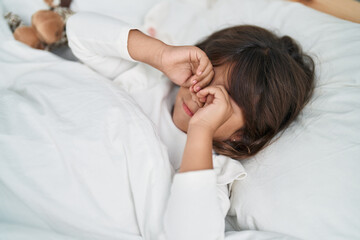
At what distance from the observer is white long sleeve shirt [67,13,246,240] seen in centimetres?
55

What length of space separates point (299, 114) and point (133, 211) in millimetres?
541

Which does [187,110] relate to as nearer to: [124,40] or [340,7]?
[124,40]

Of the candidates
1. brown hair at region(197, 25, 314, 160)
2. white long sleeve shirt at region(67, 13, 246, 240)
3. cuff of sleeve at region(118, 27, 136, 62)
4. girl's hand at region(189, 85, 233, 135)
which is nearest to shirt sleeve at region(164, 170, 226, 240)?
white long sleeve shirt at region(67, 13, 246, 240)

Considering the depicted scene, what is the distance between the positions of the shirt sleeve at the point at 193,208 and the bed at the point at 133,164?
0.06 metres

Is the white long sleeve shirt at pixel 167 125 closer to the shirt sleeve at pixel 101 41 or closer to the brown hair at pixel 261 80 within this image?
the shirt sleeve at pixel 101 41

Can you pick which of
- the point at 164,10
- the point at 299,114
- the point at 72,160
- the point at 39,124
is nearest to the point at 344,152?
the point at 299,114

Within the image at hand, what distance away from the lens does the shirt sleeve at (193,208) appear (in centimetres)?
55

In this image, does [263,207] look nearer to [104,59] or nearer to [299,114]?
[299,114]

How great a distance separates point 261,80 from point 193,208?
375 millimetres

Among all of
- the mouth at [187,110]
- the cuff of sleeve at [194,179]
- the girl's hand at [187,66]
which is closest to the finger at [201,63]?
the girl's hand at [187,66]

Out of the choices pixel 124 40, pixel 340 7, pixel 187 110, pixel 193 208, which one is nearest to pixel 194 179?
pixel 193 208

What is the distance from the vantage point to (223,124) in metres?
0.72

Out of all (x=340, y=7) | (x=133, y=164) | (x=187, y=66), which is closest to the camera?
(x=133, y=164)

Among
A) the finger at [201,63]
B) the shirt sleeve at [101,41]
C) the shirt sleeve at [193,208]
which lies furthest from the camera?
the shirt sleeve at [101,41]
